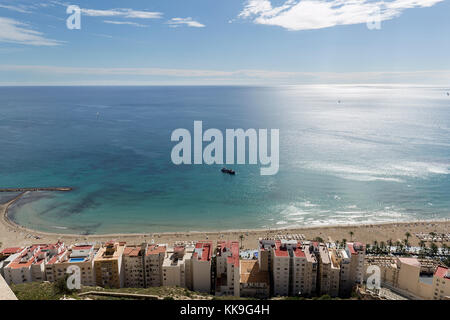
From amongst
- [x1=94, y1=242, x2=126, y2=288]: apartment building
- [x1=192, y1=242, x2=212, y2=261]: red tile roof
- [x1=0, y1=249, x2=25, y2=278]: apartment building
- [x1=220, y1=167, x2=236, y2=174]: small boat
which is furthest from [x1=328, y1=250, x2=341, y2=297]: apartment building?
[x1=220, y1=167, x2=236, y2=174]: small boat

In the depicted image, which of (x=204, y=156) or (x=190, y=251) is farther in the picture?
(x=204, y=156)

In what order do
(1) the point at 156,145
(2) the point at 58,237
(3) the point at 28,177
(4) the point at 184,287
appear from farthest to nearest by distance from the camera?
(1) the point at 156,145 < (3) the point at 28,177 < (2) the point at 58,237 < (4) the point at 184,287

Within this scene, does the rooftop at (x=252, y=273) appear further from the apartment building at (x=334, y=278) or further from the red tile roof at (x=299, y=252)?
the apartment building at (x=334, y=278)

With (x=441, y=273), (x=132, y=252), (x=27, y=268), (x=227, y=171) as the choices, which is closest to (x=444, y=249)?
(x=441, y=273)

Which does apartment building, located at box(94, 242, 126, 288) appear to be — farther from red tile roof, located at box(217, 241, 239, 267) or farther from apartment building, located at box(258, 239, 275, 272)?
apartment building, located at box(258, 239, 275, 272)
